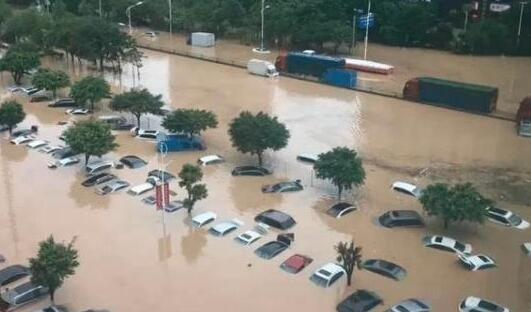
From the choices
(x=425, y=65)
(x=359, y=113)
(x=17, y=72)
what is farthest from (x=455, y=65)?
(x=17, y=72)

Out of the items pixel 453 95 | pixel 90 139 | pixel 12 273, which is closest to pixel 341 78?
pixel 453 95

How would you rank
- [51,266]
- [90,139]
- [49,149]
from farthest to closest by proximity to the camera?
1. [49,149]
2. [90,139]
3. [51,266]

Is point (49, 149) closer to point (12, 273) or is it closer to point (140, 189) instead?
point (140, 189)

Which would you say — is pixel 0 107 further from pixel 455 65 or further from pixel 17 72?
pixel 455 65

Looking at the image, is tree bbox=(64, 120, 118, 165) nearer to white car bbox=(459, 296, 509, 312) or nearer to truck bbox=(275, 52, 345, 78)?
white car bbox=(459, 296, 509, 312)

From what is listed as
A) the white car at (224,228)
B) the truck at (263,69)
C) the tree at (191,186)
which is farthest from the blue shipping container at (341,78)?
the white car at (224,228)

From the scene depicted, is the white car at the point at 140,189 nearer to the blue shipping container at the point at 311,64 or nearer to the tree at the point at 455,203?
the tree at the point at 455,203

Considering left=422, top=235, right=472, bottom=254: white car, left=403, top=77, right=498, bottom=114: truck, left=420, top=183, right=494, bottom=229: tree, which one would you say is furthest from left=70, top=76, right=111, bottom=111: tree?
left=422, top=235, right=472, bottom=254: white car
